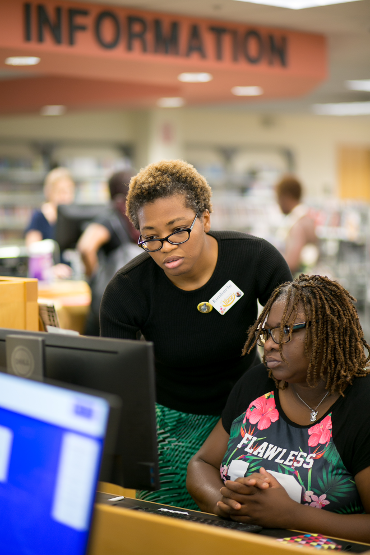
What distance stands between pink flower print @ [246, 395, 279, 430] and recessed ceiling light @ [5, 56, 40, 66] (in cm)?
414

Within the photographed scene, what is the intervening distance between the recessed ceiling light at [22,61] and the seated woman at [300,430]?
4.12 meters

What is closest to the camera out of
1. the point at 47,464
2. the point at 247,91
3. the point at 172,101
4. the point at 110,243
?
the point at 47,464

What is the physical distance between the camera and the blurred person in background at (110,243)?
134 inches

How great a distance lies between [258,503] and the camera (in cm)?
121

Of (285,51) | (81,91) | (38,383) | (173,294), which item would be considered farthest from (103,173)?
(38,383)

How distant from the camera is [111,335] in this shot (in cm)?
165

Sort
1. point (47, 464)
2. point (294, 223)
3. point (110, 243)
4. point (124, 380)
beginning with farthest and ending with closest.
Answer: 1. point (294, 223)
2. point (110, 243)
3. point (124, 380)
4. point (47, 464)

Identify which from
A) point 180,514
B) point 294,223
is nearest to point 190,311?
point 180,514

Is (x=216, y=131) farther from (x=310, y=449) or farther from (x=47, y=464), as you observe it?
(x=47, y=464)

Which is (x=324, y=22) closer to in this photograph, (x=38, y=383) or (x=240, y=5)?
(x=240, y=5)

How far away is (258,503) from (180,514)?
0.16m

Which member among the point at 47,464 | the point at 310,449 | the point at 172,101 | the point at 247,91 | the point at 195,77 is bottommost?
the point at 310,449

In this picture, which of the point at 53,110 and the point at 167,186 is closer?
the point at 167,186

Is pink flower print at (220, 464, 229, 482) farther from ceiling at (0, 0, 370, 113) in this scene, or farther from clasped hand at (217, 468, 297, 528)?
ceiling at (0, 0, 370, 113)
